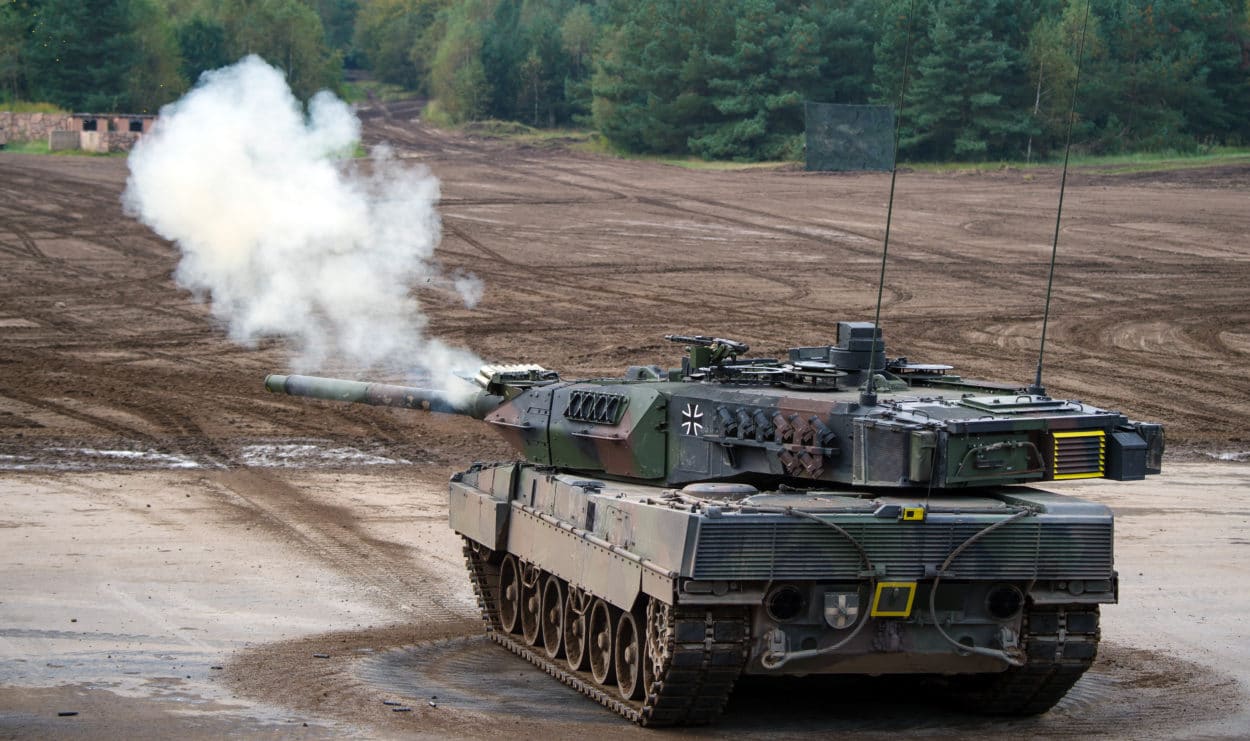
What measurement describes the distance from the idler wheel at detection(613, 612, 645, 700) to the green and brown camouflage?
4.08 feet

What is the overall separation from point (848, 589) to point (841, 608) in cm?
13

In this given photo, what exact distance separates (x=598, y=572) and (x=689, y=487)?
3.54 ft

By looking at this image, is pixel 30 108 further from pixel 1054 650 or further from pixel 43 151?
pixel 1054 650

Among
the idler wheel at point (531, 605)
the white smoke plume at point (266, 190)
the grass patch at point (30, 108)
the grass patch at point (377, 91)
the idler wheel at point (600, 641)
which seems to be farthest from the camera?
the grass patch at point (377, 91)

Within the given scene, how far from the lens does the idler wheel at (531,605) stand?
14844 millimetres

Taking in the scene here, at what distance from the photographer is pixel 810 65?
58719 mm

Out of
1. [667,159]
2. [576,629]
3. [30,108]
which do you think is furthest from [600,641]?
[30,108]

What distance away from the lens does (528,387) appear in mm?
15555

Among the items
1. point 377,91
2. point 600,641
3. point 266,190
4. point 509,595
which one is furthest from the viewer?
point 377,91

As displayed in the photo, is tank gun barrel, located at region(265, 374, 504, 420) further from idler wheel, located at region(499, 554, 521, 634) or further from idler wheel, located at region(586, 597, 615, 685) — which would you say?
idler wheel, located at region(586, 597, 615, 685)

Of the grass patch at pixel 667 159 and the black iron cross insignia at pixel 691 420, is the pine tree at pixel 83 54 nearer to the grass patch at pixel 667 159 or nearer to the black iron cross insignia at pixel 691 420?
the grass patch at pixel 667 159

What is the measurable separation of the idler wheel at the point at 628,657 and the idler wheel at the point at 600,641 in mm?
121

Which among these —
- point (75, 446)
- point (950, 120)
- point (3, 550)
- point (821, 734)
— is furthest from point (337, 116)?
point (950, 120)

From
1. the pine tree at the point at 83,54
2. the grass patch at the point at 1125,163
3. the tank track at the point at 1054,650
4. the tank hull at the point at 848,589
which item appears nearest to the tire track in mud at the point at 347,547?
the tank hull at the point at 848,589
